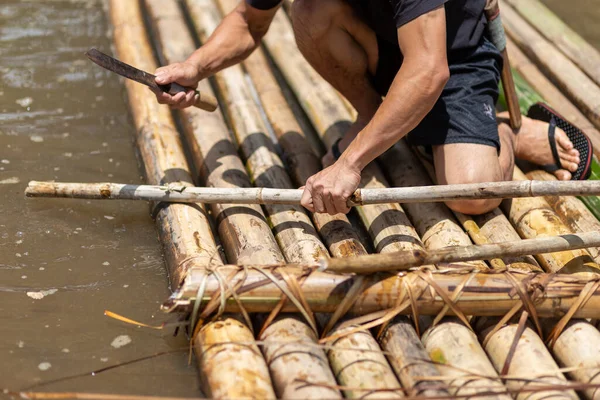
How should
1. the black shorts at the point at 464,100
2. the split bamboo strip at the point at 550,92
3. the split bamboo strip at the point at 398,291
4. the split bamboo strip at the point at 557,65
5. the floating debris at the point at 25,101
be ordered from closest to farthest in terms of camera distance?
the split bamboo strip at the point at 398,291 < the black shorts at the point at 464,100 < the split bamboo strip at the point at 550,92 < the split bamboo strip at the point at 557,65 < the floating debris at the point at 25,101

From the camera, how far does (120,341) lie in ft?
9.48

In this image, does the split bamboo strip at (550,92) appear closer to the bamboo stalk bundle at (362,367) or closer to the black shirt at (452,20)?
the black shirt at (452,20)

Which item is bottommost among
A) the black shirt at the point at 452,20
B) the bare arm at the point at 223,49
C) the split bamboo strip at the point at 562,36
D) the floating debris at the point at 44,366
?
the floating debris at the point at 44,366

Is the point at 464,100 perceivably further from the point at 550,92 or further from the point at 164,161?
the point at 164,161

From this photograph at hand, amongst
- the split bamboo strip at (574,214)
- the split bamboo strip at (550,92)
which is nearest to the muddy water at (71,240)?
the split bamboo strip at (574,214)

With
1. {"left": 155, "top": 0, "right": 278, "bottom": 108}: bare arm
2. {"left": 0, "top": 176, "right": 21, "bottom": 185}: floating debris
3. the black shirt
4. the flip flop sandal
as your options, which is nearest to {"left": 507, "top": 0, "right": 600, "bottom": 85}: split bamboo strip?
the flip flop sandal

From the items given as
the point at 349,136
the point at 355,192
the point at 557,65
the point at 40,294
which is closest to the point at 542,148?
the point at 349,136

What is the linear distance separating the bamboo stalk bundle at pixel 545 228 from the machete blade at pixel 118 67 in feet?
5.47

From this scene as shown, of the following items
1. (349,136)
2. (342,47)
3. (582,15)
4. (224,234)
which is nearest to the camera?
(224,234)

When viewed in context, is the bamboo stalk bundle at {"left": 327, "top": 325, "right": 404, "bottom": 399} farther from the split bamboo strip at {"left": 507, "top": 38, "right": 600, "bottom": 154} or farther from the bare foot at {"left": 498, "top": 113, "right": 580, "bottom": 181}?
the split bamboo strip at {"left": 507, "top": 38, "right": 600, "bottom": 154}

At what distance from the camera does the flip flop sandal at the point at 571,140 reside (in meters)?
3.79

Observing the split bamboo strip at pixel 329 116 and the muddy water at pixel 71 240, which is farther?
the split bamboo strip at pixel 329 116

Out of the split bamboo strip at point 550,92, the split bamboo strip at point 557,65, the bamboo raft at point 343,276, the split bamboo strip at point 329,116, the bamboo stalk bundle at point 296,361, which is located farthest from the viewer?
the split bamboo strip at point 557,65

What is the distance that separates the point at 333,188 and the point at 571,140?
4.97 feet
